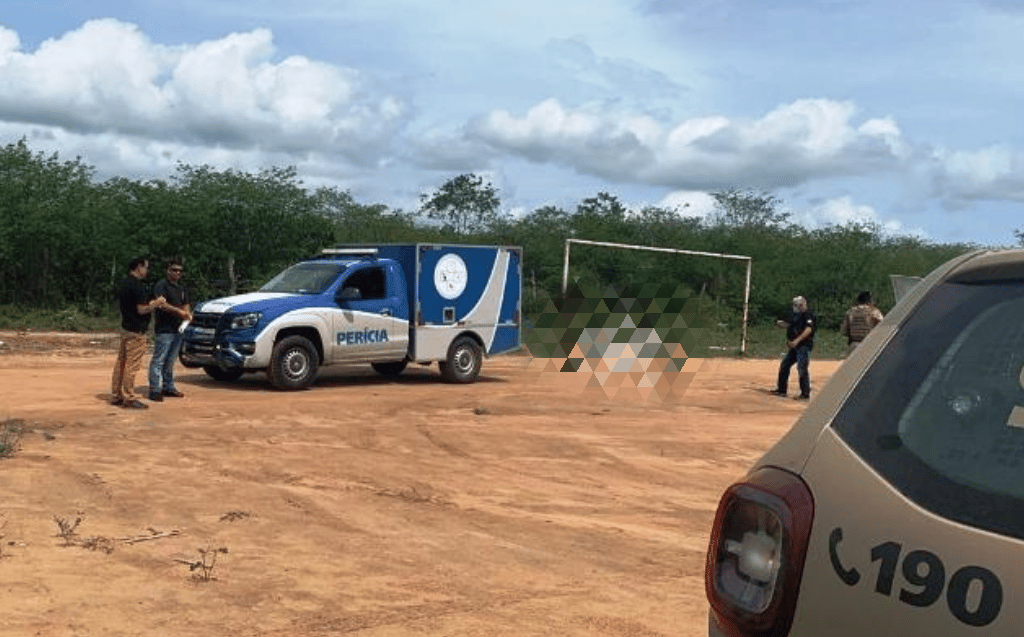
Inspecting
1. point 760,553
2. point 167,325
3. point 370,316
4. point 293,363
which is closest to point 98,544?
point 760,553

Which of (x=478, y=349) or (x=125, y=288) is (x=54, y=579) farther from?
(x=478, y=349)

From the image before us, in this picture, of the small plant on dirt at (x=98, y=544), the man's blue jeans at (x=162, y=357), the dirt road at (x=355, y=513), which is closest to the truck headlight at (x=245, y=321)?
the dirt road at (x=355, y=513)

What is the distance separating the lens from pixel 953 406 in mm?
2158

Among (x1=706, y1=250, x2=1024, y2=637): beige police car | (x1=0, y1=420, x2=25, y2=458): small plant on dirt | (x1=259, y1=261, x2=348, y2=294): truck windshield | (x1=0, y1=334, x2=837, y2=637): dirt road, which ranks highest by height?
(x1=259, y1=261, x2=348, y2=294): truck windshield

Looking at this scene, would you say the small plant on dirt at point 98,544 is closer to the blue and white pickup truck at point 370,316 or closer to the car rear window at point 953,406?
the car rear window at point 953,406

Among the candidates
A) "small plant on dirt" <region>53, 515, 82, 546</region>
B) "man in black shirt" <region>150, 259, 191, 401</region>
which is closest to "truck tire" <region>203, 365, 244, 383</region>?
"man in black shirt" <region>150, 259, 191, 401</region>

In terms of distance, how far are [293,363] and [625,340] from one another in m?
5.08

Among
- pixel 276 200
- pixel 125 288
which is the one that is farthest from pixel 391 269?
pixel 276 200

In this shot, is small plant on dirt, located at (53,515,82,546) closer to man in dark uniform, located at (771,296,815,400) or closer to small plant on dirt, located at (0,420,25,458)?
small plant on dirt, located at (0,420,25,458)

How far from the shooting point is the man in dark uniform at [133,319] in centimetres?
1280

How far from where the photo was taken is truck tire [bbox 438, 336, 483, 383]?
17703 mm

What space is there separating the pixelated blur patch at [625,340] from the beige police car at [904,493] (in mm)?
14013

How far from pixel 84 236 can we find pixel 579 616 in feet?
81.8

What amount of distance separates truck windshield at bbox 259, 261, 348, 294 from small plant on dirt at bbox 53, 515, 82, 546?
908 cm
